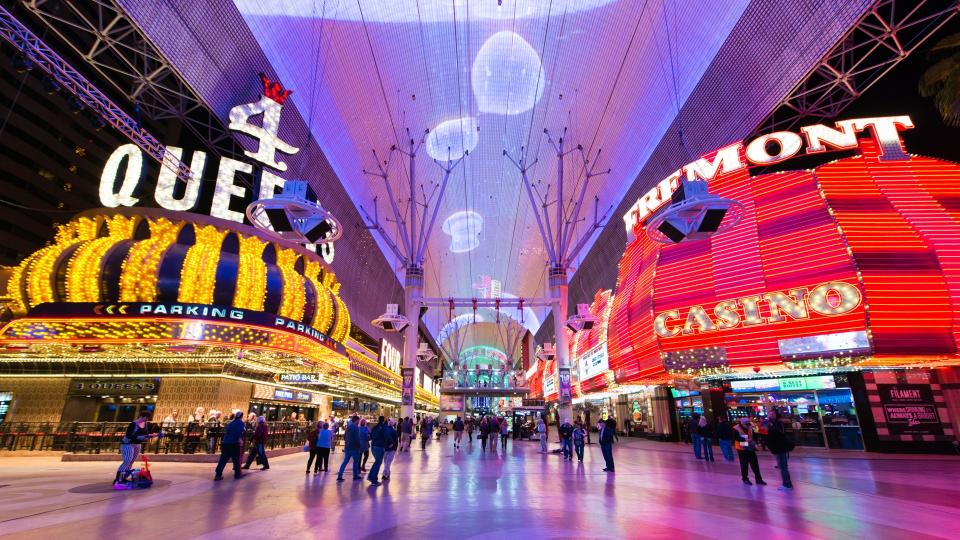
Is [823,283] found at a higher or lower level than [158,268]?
lower

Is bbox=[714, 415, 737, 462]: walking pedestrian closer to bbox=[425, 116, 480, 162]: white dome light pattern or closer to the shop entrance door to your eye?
the shop entrance door

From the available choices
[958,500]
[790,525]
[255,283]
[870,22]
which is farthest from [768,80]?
[255,283]

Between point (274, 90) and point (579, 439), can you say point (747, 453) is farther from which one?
point (274, 90)

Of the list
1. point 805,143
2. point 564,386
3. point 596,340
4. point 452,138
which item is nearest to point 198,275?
point 564,386

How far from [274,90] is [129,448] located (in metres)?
15.5

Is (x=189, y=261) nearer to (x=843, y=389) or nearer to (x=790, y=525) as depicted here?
(x=790, y=525)

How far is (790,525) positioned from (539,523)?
354cm

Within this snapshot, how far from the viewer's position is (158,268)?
1366cm

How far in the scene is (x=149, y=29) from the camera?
14.0 m

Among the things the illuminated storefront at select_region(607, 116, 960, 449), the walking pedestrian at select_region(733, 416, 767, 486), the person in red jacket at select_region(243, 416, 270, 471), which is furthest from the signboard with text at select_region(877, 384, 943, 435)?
the person in red jacket at select_region(243, 416, 270, 471)

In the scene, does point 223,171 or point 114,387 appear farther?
point 223,171

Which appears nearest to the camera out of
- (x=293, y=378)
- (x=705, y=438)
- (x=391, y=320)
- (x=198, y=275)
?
(x=198, y=275)

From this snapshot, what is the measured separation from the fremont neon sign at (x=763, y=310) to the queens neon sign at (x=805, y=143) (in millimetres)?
4894

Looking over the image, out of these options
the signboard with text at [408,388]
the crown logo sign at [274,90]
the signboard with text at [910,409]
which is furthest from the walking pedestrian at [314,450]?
the signboard with text at [910,409]
